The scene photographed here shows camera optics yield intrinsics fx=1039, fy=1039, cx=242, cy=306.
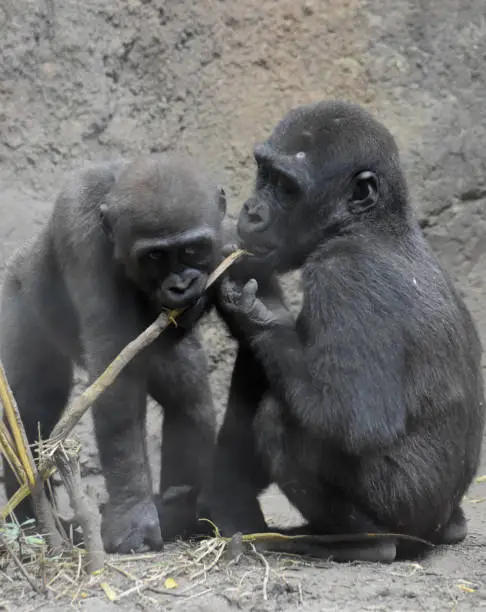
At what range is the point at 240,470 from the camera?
364 cm

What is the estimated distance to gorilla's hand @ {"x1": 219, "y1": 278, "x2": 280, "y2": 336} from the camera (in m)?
3.35

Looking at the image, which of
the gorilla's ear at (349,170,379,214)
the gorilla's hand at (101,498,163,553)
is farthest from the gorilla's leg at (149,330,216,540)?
the gorilla's ear at (349,170,379,214)

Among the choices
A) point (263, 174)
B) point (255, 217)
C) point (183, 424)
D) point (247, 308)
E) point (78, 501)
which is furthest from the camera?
point (183, 424)

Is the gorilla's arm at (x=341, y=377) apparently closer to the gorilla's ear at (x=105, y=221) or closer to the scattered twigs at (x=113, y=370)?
the scattered twigs at (x=113, y=370)

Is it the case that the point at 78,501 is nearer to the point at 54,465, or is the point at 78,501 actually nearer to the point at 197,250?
the point at 54,465

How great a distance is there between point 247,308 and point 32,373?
1098 millimetres

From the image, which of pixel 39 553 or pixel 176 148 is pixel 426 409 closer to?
pixel 39 553

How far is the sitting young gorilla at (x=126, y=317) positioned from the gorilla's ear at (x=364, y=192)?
18.7 inches

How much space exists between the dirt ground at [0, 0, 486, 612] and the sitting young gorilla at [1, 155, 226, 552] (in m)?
1.36

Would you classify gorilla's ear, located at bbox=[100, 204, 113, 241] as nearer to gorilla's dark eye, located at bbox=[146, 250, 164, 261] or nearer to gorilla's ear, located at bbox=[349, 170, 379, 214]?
gorilla's dark eye, located at bbox=[146, 250, 164, 261]

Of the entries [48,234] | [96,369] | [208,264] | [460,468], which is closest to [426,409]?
[460,468]

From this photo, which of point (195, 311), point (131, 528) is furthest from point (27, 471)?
point (195, 311)

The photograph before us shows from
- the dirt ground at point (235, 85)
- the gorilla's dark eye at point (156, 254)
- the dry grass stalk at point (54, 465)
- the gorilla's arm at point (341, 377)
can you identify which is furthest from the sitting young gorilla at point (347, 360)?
the dirt ground at point (235, 85)

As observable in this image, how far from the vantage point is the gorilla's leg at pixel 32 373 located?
13.1 ft
